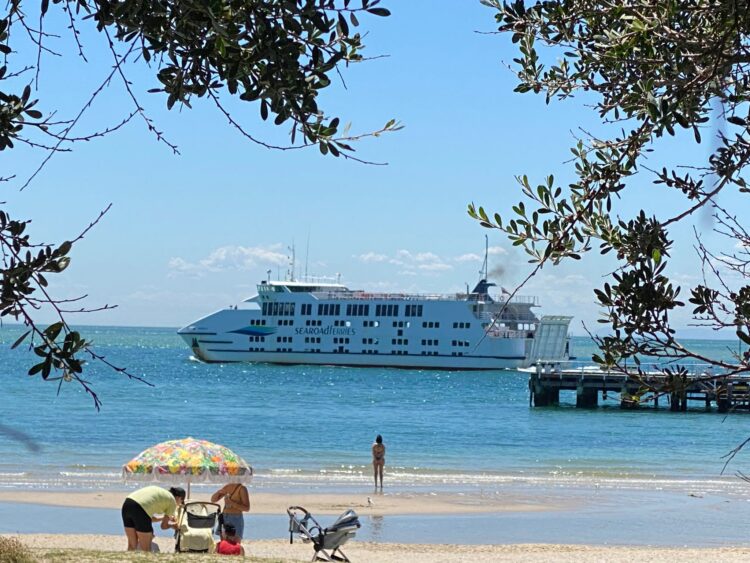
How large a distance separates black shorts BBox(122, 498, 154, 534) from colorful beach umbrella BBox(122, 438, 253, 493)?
98.7 inches

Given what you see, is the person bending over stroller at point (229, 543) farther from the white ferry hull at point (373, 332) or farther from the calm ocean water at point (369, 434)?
the white ferry hull at point (373, 332)

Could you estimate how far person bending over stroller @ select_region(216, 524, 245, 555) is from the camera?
968 centimetres

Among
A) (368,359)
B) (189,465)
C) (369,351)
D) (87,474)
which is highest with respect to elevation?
(369,351)

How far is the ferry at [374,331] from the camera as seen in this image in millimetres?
70312

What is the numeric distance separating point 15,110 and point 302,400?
47.5 metres

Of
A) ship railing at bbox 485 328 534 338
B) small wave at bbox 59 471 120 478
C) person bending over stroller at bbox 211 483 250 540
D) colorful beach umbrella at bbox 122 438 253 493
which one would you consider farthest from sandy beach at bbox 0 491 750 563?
ship railing at bbox 485 328 534 338

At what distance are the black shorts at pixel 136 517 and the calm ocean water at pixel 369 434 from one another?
6.71m

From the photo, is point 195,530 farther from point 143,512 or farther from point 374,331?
point 374,331

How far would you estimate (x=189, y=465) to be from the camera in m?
12.5

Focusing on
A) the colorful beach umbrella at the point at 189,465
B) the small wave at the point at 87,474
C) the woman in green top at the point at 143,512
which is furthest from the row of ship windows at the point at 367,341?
the woman in green top at the point at 143,512

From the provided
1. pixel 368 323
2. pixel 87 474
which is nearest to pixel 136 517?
pixel 87 474

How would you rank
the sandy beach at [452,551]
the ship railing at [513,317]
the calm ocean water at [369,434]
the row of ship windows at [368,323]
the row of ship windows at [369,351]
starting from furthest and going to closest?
the row of ship windows at [369,351], the row of ship windows at [368,323], the ship railing at [513,317], the calm ocean water at [369,434], the sandy beach at [452,551]

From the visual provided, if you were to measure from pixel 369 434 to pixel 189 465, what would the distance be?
943 inches

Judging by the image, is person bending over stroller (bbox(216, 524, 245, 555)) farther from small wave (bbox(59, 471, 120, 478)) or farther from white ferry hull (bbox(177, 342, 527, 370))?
white ferry hull (bbox(177, 342, 527, 370))
